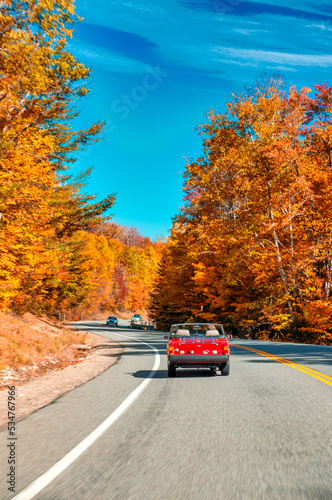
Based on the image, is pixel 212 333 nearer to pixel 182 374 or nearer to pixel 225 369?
pixel 225 369

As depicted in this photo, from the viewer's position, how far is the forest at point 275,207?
2538 cm

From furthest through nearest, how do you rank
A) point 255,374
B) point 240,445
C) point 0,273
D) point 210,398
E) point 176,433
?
point 0,273
point 255,374
point 210,398
point 176,433
point 240,445

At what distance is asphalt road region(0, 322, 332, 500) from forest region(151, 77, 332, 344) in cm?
1722

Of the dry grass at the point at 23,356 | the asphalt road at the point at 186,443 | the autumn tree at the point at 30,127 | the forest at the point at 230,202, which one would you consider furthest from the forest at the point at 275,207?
the asphalt road at the point at 186,443

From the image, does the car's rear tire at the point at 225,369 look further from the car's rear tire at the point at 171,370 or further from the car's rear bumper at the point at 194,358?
the car's rear tire at the point at 171,370

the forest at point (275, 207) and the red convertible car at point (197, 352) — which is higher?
the forest at point (275, 207)

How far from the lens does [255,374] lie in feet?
A: 34.5

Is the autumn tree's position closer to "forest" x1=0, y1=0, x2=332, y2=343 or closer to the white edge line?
"forest" x1=0, y1=0, x2=332, y2=343

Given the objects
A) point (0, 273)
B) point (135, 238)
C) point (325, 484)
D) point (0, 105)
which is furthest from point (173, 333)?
point (135, 238)

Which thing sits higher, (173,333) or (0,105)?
(0,105)

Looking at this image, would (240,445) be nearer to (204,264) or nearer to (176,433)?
(176,433)

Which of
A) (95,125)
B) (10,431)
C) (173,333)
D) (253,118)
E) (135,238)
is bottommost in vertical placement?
(10,431)

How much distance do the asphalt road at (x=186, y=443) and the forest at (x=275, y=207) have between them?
17218mm

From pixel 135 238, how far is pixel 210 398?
113 m
